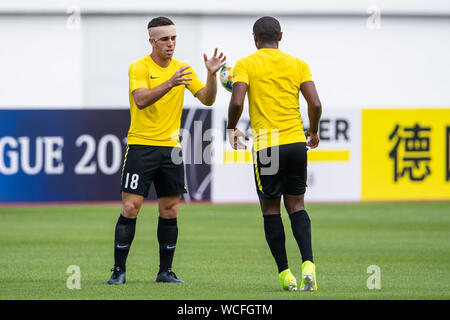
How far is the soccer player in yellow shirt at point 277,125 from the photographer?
7.79m

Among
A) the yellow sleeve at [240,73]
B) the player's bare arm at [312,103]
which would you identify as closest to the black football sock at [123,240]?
the yellow sleeve at [240,73]

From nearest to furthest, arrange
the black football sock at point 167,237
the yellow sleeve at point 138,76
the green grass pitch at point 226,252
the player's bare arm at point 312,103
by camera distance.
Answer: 1. the player's bare arm at point 312,103
2. the green grass pitch at point 226,252
3. the yellow sleeve at point 138,76
4. the black football sock at point 167,237

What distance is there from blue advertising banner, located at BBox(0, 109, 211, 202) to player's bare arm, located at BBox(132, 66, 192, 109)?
8.86 meters

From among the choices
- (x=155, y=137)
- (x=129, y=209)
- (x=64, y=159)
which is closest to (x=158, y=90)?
(x=155, y=137)

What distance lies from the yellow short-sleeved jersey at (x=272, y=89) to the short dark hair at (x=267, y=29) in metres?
0.10

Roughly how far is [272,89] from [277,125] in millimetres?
273

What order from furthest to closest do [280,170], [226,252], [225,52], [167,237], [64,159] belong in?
[225,52]
[64,159]
[226,252]
[167,237]
[280,170]

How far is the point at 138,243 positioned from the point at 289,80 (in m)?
4.76

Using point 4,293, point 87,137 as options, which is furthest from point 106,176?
point 4,293

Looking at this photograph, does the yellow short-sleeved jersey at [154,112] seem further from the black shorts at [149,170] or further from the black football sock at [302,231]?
the black football sock at [302,231]

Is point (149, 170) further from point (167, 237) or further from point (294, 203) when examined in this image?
point (294, 203)

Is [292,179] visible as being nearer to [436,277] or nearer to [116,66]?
[436,277]

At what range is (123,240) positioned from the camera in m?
8.43

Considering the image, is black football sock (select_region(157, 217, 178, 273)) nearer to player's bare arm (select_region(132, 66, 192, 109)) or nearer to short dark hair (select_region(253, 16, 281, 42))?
player's bare arm (select_region(132, 66, 192, 109))
